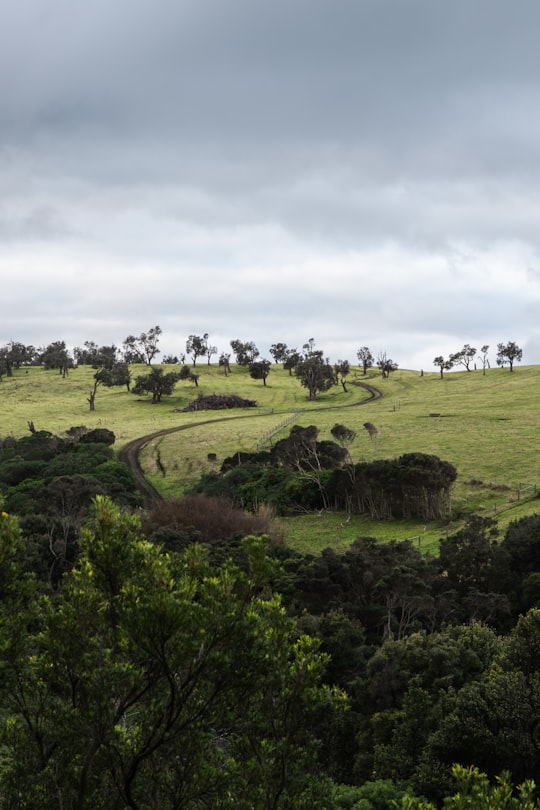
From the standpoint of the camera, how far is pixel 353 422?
91.5m

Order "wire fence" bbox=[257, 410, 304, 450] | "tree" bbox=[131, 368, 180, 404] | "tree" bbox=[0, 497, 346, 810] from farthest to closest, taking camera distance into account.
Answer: "tree" bbox=[131, 368, 180, 404], "wire fence" bbox=[257, 410, 304, 450], "tree" bbox=[0, 497, 346, 810]

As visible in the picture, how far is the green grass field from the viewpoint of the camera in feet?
176

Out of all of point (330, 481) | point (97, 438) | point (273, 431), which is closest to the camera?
point (330, 481)

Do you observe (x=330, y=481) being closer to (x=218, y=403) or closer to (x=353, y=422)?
(x=353, y=422)

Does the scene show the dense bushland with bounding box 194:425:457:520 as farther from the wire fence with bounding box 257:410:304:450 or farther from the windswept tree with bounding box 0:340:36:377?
the windswept tree with bounding box 0:340:36:377

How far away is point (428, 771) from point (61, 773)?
425 inches

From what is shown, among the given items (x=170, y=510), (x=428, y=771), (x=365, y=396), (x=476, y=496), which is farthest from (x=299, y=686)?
(x=365, y=396)

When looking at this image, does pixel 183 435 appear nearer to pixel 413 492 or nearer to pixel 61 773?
pixel 413 492

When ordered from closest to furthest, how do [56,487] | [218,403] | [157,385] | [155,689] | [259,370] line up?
1. [155,689]
2. [56,487]
3. [218,403]
4. [157,385]
5. [259,370]

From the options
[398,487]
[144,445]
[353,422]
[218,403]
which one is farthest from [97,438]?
[398,487]

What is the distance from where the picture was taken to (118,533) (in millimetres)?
9578

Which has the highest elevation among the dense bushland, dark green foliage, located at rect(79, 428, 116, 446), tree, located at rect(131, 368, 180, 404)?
tree, located at rect(131, 368, 180, 404)

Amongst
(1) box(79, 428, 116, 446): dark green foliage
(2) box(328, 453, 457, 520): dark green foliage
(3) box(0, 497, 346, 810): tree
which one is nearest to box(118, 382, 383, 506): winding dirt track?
(1) box(79, 428, 116, 446): dark green foliage

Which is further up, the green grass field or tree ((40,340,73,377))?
tree ((40,340,73,377))
